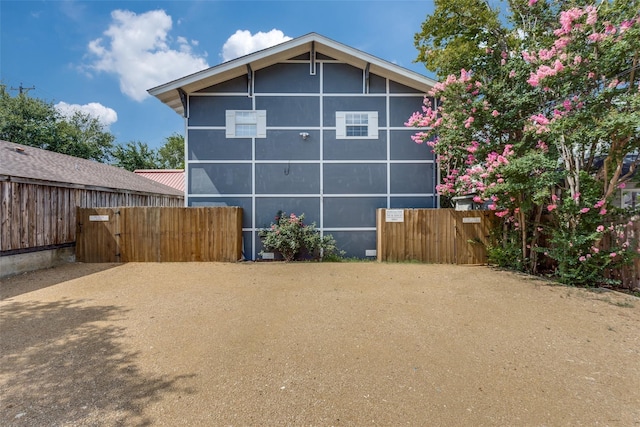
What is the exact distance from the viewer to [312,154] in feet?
29.8

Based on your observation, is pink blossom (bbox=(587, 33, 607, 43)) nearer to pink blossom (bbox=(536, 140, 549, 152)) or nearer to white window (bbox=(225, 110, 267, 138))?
pink blossom (bbox=(536, 140, 549, 152))

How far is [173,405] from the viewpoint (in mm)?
2129

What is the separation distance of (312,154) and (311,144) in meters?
0.32

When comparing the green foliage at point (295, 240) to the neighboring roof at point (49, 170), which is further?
the green foliage at point (295, 240)

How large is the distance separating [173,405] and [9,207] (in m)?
7.64

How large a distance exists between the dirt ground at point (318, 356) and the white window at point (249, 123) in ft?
17.5

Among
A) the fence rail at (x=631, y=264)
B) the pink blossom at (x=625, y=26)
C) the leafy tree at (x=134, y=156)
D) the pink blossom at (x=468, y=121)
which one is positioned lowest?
the fence rail at (x=631, y=264)

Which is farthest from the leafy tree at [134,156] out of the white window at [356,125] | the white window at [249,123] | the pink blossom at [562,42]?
the pink blossom at [562,42]

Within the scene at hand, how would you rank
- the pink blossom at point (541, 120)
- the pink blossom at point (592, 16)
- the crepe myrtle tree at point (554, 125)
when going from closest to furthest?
1. the pink blossom at point (592, 16)
2. the crepe myrtle tree at point (554, 125)
3. the pink blossom at point (541, 120)

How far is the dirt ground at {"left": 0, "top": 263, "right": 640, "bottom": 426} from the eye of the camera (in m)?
2.09

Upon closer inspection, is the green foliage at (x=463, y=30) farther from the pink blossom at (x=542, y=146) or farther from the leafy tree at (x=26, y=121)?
the leafy tree at (x=26, y=121)

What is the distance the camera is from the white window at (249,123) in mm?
9023

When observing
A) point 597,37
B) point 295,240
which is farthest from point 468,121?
point 295,240

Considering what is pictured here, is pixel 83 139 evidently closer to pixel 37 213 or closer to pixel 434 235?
pixel 37 213
